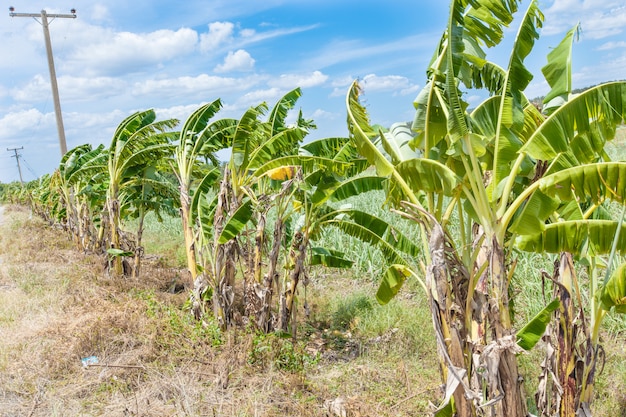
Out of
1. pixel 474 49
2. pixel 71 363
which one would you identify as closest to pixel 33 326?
pixel 71 363

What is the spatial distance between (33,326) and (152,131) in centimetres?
417

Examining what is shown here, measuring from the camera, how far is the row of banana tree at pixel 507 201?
3592mm

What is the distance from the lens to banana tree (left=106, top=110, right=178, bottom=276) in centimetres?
932

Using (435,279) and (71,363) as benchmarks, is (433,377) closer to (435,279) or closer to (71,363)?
(435,279)

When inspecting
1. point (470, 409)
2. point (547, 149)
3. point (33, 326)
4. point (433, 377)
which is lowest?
point (433, 377)

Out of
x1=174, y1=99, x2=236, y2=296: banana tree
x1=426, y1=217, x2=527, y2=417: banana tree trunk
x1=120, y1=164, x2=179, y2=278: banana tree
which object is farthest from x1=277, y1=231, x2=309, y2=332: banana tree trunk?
x1=120, y1=164, x2=179, y2=278: banana tree

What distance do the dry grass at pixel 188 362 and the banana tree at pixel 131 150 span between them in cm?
180

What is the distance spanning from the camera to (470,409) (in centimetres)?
409

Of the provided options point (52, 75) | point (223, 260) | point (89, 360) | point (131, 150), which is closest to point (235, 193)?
point (223, 260)

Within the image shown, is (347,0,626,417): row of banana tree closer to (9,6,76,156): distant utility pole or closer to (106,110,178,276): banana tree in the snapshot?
(106,110,178,276): banana tree

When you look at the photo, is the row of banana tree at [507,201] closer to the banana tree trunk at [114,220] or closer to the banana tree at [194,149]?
the banana tree at [194,149]

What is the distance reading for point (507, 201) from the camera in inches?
157

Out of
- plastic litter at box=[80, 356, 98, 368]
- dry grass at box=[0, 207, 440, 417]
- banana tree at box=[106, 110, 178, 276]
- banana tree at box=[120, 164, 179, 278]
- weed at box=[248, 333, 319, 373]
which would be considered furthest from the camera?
banana tree at box=[120, 164, 179, 278]

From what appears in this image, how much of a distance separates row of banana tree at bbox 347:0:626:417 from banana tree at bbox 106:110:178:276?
19.2 ft
